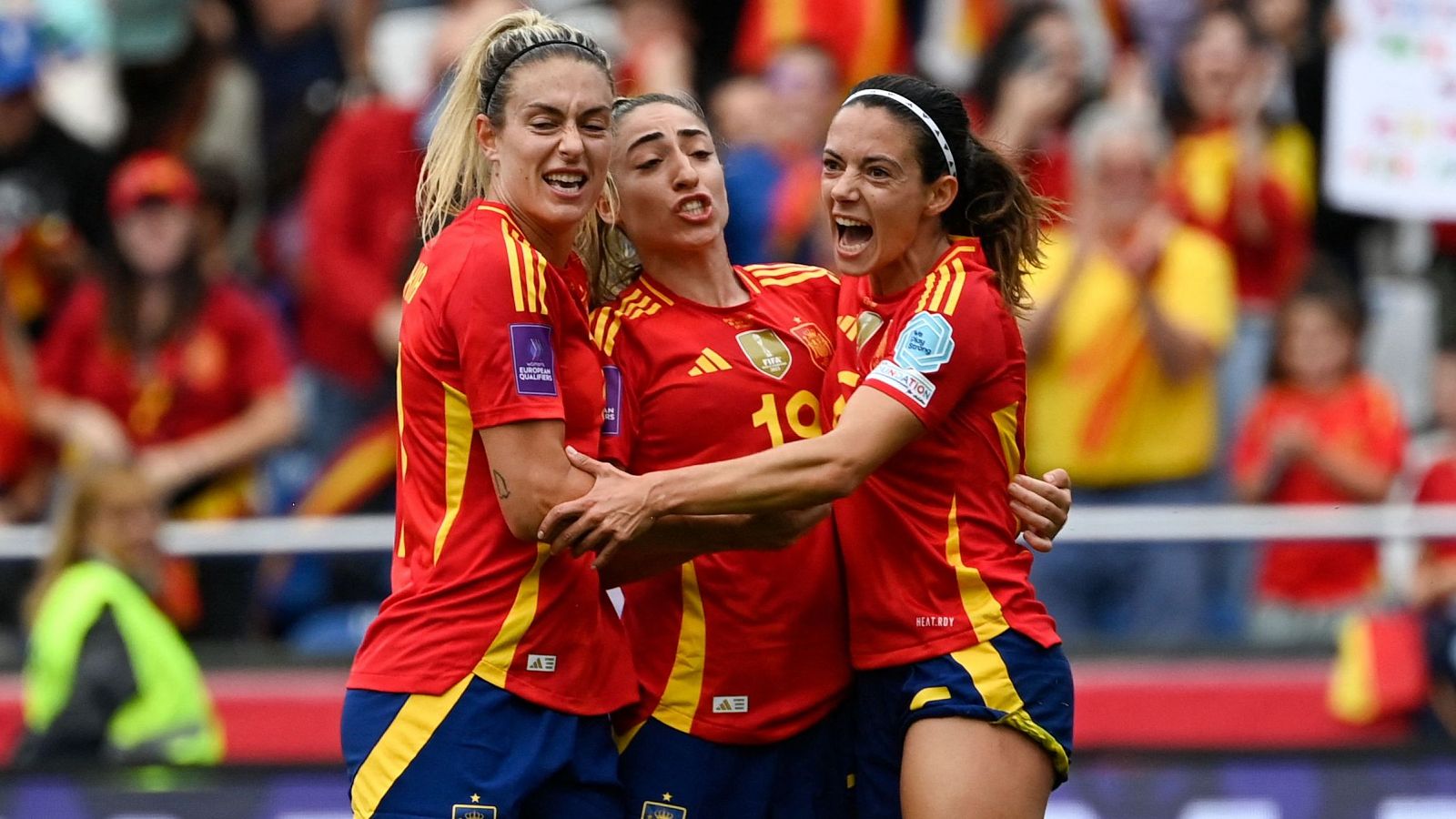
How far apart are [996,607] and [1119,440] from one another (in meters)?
3.10

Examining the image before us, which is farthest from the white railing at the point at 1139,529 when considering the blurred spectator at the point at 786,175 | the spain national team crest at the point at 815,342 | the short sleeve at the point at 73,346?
the spain national team crest at the point at 815,342

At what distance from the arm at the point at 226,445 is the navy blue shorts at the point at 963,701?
382 centimetres

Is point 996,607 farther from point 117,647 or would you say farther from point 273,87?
point 273,87

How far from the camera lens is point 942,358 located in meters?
4.49

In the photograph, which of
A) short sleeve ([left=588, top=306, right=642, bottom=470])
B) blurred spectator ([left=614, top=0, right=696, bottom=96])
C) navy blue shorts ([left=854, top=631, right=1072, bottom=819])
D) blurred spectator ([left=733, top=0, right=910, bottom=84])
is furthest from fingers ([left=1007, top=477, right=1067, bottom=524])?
blurred spectator ([left=733, top=0, right=910, bottom=84])

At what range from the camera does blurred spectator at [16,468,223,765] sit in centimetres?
664

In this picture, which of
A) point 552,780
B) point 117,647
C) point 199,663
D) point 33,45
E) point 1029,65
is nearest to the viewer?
point 552,780

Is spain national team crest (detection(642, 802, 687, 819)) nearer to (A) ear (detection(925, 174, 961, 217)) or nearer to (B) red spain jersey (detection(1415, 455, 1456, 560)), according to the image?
(A) ear (detection(925, 174, 961, 217))

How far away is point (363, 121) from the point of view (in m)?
8.19

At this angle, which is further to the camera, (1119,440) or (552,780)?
(1119,440)

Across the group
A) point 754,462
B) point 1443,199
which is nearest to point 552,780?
point 754,462

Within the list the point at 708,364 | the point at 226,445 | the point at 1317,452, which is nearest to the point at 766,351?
the point at 708,364

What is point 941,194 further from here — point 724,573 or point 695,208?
point 724,573

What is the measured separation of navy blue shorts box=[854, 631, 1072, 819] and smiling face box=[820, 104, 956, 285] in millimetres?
859
